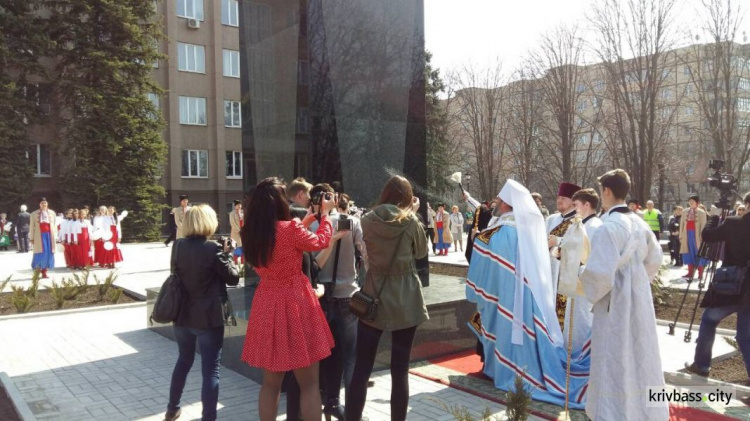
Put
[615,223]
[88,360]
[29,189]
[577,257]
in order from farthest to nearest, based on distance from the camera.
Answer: [29,189] < [88,360] < [577,257] < [615,223]

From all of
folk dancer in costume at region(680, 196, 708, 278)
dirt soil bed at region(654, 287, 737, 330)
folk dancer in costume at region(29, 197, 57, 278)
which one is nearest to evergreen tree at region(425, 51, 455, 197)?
folk dancer in costume at region(680, 196, 708, 278)

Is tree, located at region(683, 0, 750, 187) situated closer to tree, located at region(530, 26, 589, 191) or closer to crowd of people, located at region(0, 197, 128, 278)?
tree, located at region(530, 26, 589, 191)

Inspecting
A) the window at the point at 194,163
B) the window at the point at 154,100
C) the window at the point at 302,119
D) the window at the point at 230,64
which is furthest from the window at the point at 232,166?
the window at the point at 302,119

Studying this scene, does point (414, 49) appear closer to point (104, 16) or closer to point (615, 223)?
point (615, 223)

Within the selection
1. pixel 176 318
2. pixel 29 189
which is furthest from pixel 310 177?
pixel 29 189

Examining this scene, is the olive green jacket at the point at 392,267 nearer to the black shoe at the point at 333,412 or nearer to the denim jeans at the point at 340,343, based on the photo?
the denim jeans at the point at 340,343

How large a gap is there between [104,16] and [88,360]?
31119mm

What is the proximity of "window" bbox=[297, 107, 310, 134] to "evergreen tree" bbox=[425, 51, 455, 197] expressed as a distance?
983 inches

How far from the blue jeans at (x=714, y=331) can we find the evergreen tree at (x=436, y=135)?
26523mm

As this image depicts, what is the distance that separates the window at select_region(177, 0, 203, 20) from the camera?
37969 mm

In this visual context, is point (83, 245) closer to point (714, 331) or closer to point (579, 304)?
point (579, 304)

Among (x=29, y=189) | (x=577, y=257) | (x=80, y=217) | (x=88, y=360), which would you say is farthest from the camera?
(x=29, y=189)

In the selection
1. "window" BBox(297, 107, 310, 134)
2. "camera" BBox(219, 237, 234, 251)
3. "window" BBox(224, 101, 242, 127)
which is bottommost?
"camera" BBox(219, 237, 234, 251)

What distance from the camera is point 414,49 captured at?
8523 mm
